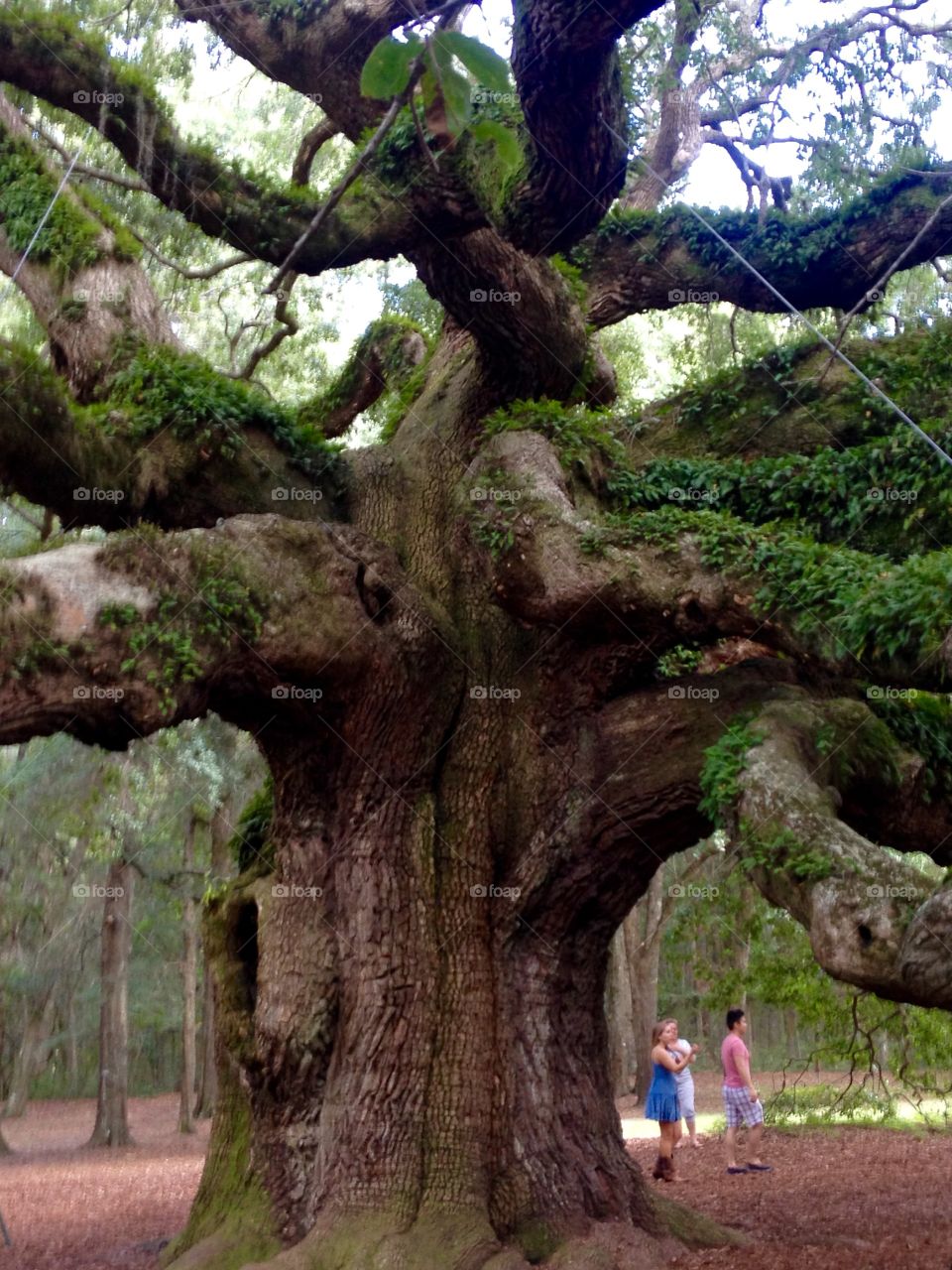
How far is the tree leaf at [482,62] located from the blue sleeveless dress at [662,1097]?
30.3 ft

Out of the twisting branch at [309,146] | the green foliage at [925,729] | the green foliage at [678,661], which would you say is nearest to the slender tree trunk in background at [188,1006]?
the twisting branch at [309,146]

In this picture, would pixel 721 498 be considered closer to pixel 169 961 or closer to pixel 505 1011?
pixel 505 1011

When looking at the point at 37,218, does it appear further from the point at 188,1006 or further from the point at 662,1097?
the point at 188,1006

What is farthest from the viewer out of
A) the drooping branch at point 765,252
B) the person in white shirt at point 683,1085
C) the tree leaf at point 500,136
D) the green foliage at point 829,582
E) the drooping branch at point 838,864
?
the person in white shirt at point 683,1085

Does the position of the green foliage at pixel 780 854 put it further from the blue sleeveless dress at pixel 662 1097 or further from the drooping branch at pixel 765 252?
the blue sleeveless dress at pixel 662 1097

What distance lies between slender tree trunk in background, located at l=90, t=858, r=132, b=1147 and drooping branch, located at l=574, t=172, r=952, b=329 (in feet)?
45.6

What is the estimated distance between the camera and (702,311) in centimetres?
1185

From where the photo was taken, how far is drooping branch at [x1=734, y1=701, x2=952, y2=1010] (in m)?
4.55

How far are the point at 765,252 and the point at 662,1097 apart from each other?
21.3ft

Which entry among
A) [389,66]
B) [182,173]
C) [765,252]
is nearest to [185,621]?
[182,173]

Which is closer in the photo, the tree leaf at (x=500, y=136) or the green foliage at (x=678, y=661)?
the tree leaf at (x=500, y=136)

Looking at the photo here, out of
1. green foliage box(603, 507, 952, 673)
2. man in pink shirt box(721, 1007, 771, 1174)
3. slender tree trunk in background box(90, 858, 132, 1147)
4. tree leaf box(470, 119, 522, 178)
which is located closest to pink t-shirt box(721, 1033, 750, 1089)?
man in pink shirt box(721, 1007, 771, 1174)

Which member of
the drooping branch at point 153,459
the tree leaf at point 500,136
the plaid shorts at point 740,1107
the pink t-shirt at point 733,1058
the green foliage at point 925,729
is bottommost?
the plaid shorts at point 740,1107

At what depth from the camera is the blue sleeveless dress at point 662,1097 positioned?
32.9ft
